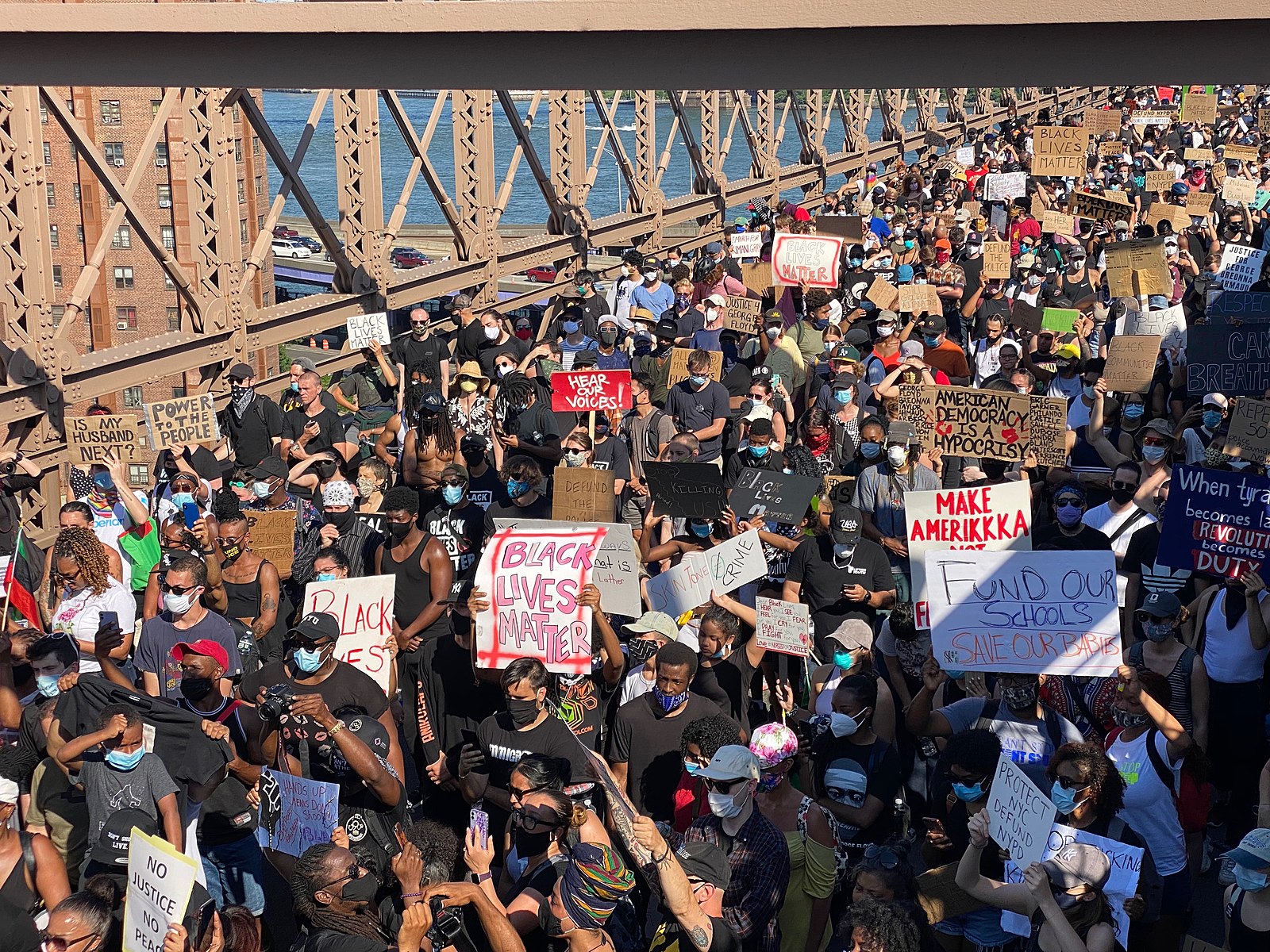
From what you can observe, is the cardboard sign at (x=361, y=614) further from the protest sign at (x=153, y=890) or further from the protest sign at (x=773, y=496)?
the protest sign at (x=773, y=496)

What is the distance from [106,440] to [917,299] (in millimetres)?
8124

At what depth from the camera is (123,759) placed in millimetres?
5930

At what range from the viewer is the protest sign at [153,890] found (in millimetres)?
5066

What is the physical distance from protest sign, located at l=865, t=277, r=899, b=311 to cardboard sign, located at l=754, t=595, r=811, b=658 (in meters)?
8.27

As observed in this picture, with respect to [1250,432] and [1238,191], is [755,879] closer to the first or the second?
[1250,432]

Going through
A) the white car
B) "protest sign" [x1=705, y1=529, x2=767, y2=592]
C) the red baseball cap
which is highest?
"protest sign" [x1=705, y1=529, x2=767, y2=592]

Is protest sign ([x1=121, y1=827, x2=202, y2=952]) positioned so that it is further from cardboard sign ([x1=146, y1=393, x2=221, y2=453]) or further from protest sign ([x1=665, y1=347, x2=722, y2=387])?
protest sign ([x1=665, y1=347, x2=722, y2=387])

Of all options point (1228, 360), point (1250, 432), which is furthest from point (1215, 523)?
point (1228, 360)

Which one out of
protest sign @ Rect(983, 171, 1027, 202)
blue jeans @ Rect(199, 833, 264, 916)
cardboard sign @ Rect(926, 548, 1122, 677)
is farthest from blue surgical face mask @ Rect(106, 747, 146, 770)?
protest sign @ Rect(983, 171, 1027, 202)

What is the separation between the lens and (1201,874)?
23.6 ft

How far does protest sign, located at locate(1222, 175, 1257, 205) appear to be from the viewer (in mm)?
21094

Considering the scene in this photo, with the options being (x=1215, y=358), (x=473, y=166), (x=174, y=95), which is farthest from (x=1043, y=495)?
(x=473, y=166)

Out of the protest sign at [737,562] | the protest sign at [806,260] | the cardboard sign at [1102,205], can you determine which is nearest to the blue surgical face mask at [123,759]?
the protest sign at [737,562]

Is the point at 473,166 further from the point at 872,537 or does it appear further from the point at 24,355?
the point at 872,537
